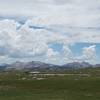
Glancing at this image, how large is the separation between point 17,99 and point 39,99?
495 centimetres

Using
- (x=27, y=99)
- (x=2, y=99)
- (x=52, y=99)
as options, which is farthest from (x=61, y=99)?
(x=2, y=99)

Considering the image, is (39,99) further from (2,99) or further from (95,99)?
(95,99)

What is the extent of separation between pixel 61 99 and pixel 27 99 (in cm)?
762

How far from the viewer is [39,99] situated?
5900 centimetres

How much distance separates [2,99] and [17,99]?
131 inches

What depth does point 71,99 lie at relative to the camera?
58656 mm

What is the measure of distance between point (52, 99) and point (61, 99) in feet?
6.60

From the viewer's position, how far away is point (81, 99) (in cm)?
5906

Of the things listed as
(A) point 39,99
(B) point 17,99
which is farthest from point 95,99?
(B) point 17,99

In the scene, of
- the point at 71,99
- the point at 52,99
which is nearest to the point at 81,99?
the point at 71,99

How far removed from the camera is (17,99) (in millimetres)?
59250

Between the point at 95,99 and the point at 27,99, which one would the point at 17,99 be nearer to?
the point at 27,99

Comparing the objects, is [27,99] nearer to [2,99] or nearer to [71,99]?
[2,99]

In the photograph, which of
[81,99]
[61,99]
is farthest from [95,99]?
[61,99]
